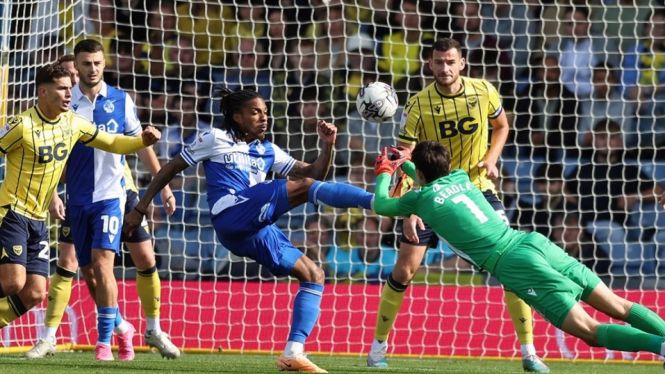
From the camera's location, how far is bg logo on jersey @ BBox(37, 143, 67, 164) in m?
6.24

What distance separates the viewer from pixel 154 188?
6082 mm

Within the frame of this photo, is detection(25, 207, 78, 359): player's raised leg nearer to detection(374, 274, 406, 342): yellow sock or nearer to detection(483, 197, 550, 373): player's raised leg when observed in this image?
detection(374, 274, 406, 342): yellow sock

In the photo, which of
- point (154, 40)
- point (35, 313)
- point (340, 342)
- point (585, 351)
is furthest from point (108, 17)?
point (585, 351)

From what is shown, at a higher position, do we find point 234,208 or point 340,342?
point 234,208

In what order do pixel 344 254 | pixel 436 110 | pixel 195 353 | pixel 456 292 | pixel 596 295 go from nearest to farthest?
pixel 596 295 → pixel 436 110 → pixel 195 353 → pixel 456 292 → pixel 344 254

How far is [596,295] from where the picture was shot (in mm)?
5605

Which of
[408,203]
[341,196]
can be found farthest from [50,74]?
[408,203]

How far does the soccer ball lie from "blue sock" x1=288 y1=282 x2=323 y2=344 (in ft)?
4.15

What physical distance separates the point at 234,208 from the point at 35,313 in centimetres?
349

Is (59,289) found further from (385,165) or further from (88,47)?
(385,165)

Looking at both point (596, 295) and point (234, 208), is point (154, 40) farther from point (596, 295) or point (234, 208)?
point (596, 295)

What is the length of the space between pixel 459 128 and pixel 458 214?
5.41 feet

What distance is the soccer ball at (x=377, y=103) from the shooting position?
6.48 metres

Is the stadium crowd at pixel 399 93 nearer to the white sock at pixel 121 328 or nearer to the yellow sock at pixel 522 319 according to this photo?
the white sock at pixel 121 328
